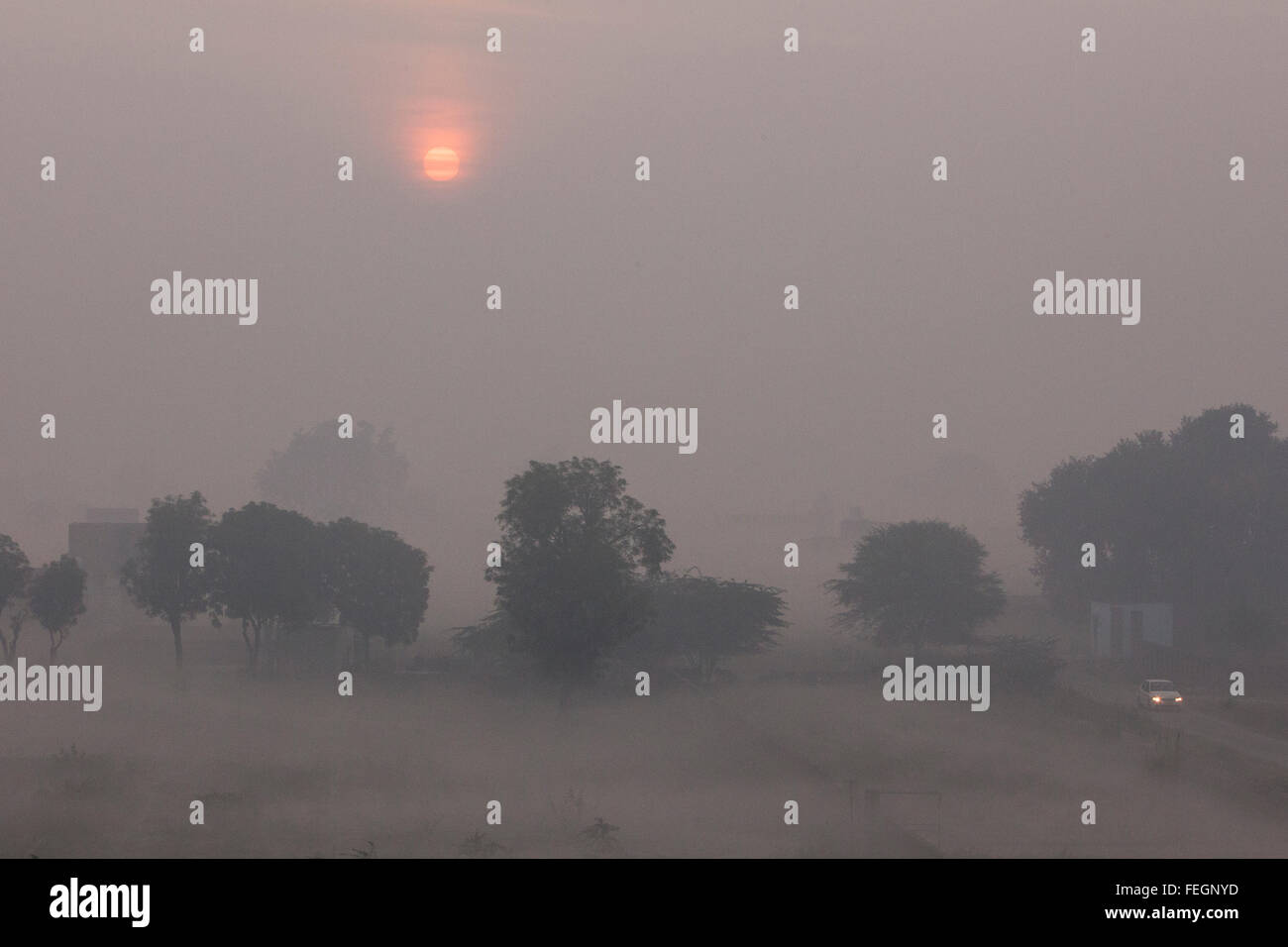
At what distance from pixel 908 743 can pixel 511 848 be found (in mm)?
18220

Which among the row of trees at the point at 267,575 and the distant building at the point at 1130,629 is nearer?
the row of trees at the point at 267,575

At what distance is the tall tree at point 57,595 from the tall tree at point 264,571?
6.88 m

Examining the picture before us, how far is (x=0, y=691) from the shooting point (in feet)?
169

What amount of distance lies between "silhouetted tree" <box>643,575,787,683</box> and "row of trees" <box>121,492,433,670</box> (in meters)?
12.9

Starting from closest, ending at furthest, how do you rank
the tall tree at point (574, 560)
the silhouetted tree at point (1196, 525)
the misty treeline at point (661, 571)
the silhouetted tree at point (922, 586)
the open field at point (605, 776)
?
the open field at point (605, 776) → the tall tree at point (574, 560) → the misty treeline at point (661, 571) → the silhouetted tree at point (922, 586) → the silhouetted tree at point (1196, 525)

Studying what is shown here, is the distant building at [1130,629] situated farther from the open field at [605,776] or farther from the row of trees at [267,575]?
the row of trees at [267,575]

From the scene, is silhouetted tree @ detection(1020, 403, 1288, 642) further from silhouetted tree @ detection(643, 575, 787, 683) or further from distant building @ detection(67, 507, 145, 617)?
distant building @ detection(67, 507, 145, 617)

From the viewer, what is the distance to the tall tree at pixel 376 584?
59969 mm

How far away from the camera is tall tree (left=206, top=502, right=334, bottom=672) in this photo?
57500 mm

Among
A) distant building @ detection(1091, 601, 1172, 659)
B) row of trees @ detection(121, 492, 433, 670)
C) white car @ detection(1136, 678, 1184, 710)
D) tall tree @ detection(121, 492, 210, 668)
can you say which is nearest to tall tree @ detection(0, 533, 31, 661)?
row of trees @ detection(121, 492, 433, 670)

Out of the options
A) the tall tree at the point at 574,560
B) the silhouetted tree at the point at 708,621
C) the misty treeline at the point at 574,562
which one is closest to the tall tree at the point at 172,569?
the misty treeline at the point at 574,562

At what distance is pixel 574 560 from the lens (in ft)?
154
